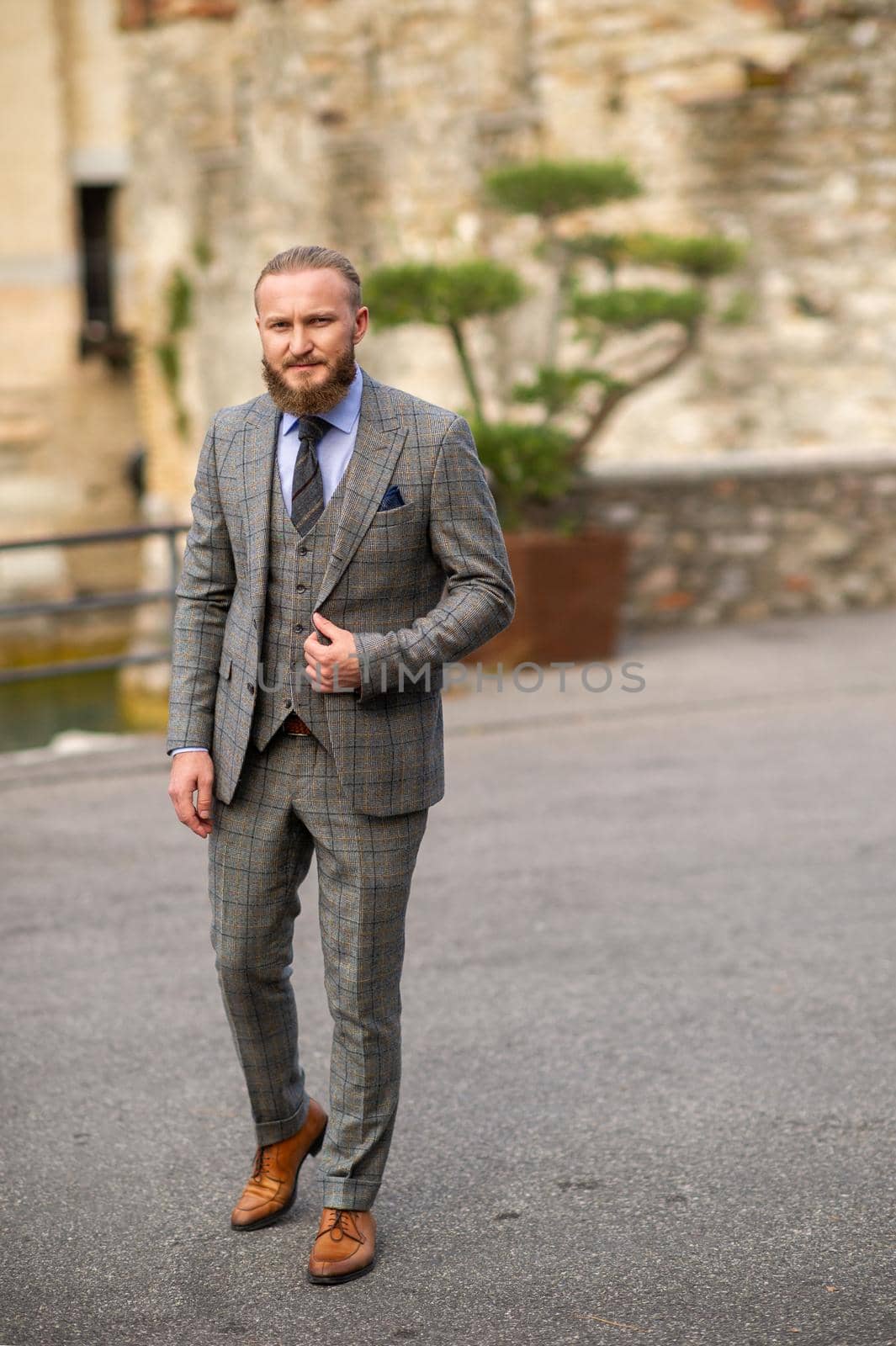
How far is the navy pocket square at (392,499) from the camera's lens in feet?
10.1

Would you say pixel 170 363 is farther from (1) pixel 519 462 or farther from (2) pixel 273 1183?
(2) pixel 273 1183

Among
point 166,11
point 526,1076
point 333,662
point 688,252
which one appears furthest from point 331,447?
point 166,11

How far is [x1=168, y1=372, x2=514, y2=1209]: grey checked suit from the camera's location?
3.07 meters

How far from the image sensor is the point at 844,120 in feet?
43.8

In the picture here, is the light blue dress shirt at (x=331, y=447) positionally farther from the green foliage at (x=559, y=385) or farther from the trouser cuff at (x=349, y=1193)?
the green foliage at (x=559, y=385)

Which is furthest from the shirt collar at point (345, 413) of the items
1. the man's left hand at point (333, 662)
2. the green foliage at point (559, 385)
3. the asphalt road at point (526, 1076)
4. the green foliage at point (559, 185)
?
the green foliage at point (559, 185)

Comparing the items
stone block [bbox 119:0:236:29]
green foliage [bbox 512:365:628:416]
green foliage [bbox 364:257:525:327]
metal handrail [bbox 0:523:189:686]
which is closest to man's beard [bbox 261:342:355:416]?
metal handrail [bbox 0:523:189:686]

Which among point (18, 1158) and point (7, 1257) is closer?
point (7, 1257)

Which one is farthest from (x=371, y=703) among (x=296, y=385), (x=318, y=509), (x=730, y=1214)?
(x=730, y=1214)

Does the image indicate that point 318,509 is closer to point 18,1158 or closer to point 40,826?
point 18,1158

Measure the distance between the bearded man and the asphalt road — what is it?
30 centimetres

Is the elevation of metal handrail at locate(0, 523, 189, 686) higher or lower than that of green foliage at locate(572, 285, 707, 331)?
lower

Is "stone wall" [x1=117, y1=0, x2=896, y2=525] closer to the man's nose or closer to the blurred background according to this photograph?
the blurred background

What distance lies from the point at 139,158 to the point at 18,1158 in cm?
1550
